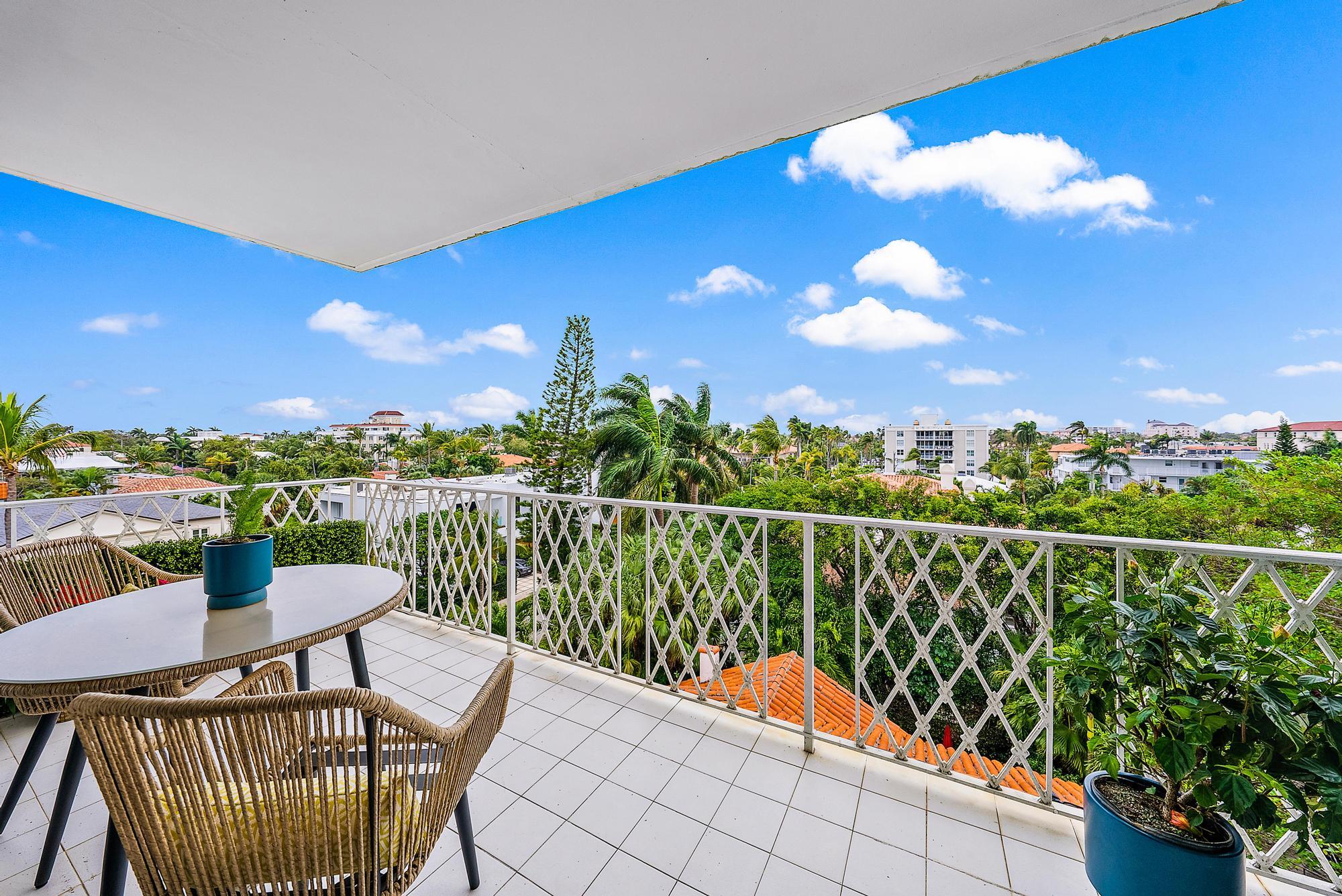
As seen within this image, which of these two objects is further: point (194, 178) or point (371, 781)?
point (194, 178)

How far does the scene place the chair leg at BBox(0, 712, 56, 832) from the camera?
5.11 feet

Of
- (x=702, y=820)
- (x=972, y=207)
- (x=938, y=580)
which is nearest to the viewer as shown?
(x=702, y=820)

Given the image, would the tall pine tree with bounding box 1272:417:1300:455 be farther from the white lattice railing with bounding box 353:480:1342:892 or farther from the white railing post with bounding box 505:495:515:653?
the white railing post with bounding box 505:495:515:653

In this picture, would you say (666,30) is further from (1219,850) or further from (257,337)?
(257,337)

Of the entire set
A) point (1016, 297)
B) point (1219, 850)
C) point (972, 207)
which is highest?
point (972, 207)

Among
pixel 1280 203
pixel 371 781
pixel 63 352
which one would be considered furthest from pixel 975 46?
pixel 63 352

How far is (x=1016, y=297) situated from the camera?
33500 mm

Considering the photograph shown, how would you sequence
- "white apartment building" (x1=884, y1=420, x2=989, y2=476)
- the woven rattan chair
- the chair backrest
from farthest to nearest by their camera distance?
"white apartment building" (x1=884, y1=420, x2=989, y2=476)
the chair backrest
the woven rattan chair

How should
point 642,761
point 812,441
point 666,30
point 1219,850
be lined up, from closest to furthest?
point 1219,850 → point 666,30 → point 642,761 → point 812,441

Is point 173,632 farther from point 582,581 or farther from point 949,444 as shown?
point 949,444

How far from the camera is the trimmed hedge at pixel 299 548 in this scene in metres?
3.06

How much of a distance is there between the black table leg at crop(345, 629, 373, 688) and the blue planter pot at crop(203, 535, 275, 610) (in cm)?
31

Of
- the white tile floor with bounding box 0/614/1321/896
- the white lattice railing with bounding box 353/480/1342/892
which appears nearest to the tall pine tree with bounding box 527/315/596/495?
the white lattice railing with bounding box 353/480/1342/892

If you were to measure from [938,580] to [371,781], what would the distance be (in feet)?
44.7
